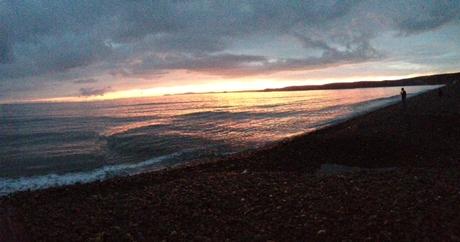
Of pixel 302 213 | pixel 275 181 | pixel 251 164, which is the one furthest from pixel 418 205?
pixel 251 164

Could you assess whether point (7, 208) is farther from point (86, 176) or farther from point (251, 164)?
point (251, 164)

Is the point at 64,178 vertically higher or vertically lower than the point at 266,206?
Answer: lower

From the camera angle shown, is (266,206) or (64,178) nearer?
(266,206)

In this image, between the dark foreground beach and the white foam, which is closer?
the dark foreground beach

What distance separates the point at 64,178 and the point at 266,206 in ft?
42.3

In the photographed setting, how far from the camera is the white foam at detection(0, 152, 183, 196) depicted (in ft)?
56.2

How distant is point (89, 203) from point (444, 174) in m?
11.5

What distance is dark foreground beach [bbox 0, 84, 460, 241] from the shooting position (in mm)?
8141

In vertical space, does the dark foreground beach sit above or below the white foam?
above

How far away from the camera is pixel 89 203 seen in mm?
11633

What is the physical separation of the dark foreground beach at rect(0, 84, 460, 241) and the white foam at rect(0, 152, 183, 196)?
7.87ft

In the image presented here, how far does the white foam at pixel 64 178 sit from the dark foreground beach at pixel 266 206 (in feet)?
7.87

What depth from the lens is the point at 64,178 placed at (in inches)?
733

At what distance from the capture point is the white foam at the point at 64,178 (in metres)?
17.1
